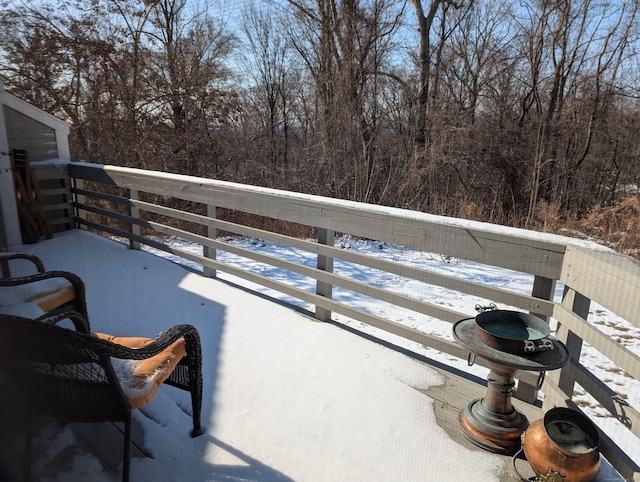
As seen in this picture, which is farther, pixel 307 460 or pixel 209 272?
pixel 209 272

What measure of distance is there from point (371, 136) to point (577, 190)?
181 inches

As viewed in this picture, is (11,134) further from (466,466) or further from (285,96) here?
(285,96)

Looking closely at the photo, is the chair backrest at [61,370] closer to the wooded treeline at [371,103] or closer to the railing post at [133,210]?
the railing post at [133,210]

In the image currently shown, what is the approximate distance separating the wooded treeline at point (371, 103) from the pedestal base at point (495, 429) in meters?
4.94

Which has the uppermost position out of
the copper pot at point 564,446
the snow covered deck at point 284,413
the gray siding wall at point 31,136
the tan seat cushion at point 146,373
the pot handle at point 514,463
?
the gray siding wall at point 31,136

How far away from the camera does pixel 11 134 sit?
4.72 meters

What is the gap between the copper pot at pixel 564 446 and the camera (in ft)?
5.07

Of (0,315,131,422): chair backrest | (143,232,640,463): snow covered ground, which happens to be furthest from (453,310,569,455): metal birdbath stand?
(0,315,131,422): chair backrest

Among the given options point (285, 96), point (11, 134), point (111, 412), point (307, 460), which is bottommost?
point (307, 460)

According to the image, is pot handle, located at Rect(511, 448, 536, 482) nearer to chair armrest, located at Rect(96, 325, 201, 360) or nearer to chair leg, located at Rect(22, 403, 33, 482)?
chair armrest, located at Rect(96, 325, 201, 360)

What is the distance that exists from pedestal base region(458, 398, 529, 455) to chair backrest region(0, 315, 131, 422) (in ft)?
4.62

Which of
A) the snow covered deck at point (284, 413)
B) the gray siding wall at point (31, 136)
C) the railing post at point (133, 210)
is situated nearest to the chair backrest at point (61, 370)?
the snow covered deck at point (284, 413)

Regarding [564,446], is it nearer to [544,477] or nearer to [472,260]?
[544,477]

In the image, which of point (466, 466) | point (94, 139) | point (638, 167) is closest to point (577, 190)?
point (638, 167)
